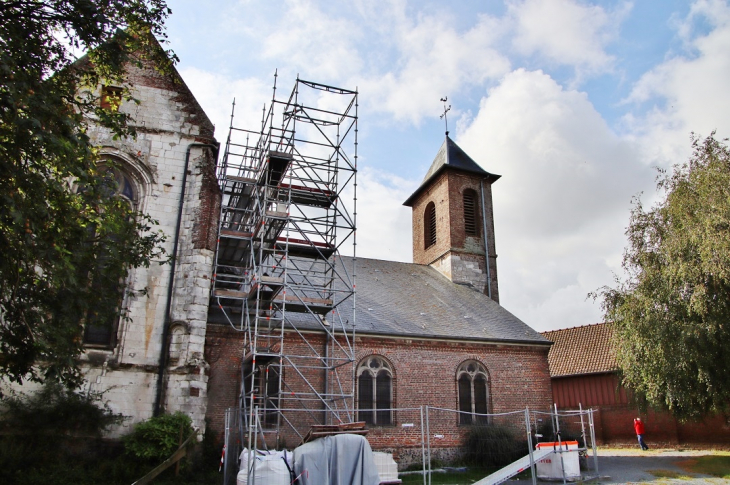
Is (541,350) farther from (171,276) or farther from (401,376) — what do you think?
(171,276)

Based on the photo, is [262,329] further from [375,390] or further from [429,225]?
[429,225]

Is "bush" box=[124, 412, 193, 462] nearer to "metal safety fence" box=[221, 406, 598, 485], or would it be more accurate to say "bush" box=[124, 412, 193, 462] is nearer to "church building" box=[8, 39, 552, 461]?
"church building" box=[8, 39, 552, 461]

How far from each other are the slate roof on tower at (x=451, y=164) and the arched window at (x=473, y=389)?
467 inches

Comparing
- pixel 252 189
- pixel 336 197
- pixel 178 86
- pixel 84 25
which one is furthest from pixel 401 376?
pixel 84 25

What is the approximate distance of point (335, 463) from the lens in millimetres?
10859

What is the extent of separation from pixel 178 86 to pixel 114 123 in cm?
743

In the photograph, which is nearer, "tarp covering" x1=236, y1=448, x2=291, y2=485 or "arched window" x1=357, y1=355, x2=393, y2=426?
"tarp covering" x1=236, y1=448, x2=291, y2=485

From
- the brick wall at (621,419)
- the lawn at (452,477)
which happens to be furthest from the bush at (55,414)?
the brick wall at (621,419)

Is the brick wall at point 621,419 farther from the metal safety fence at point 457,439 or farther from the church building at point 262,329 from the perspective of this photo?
the church building at point 262,329

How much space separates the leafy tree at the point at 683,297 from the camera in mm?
16078

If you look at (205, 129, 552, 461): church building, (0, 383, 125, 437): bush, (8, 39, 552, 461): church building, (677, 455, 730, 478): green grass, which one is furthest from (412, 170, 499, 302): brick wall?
(0, 383, 125, 437): bush

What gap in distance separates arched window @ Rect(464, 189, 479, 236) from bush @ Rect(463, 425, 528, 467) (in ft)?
37.5

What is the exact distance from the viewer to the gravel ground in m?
15.0

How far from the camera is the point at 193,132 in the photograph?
55.1 ft
